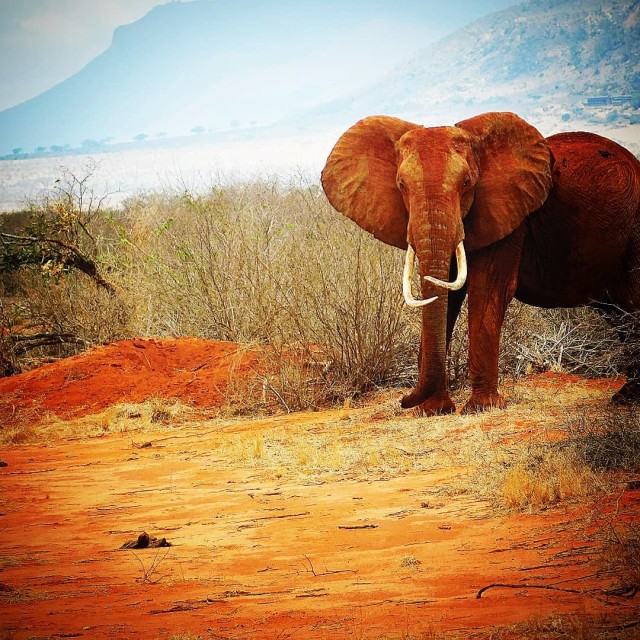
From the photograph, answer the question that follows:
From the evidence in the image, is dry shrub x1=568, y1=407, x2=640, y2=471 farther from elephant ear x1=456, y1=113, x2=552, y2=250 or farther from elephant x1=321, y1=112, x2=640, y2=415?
elephant ear x1=456, y1=113, x2=552, y2=250

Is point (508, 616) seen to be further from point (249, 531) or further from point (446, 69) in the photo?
point (446, 69)

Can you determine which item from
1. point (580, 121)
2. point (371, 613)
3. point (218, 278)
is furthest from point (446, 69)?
point (371, 613)

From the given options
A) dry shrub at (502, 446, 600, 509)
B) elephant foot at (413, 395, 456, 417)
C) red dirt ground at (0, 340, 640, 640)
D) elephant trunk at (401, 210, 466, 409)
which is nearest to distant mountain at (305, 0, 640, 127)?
elephant foot at (413, 395, 456, 417)

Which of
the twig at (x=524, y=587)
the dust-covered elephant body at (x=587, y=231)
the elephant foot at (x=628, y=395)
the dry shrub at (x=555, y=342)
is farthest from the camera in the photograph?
the dry shrub at (x=555, y=342)

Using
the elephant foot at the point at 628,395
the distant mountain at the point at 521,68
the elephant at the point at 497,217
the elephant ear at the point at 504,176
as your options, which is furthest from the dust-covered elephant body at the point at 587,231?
the distant mountain at the point at 521,68

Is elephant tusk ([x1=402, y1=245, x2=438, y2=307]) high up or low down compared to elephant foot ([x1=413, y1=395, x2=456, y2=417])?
up

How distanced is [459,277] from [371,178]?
1573 millimetres

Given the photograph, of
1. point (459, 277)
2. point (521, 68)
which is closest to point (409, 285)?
point (459, 277)

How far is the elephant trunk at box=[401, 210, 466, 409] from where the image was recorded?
25.9 ft

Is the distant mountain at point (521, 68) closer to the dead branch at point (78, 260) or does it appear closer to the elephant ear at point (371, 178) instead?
the dead branch at point (78, 260)

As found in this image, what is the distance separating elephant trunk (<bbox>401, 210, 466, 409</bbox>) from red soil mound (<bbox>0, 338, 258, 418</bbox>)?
119 inches

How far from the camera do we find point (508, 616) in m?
3.98

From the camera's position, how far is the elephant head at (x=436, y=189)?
7.94 meters

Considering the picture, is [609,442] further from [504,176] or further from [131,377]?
[131,377]
